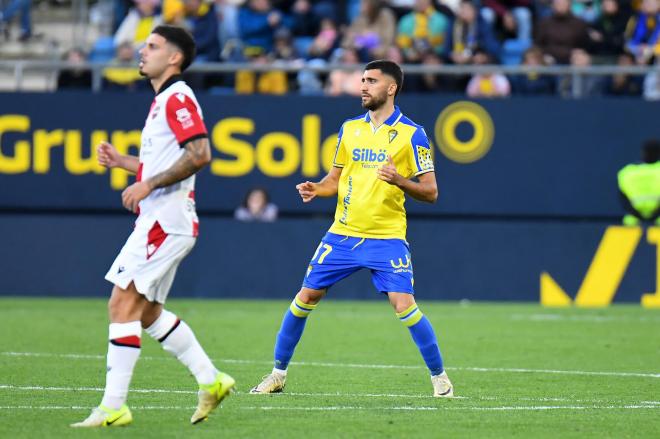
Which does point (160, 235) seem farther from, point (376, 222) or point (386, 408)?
point (376, 222)

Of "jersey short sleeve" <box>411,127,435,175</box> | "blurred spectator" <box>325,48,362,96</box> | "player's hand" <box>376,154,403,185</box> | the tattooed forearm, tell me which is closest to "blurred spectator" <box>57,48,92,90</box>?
"blurred spectator" <box>325,48,362,96</box>

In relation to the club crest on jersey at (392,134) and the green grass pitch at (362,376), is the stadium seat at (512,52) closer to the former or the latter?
the green grass pitch at (362,376)

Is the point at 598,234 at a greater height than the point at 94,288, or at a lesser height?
greater

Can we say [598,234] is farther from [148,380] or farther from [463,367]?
[148,380]

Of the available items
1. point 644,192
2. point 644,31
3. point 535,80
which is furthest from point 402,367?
point 644,31

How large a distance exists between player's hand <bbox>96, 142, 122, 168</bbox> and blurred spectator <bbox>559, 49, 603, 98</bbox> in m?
12.9

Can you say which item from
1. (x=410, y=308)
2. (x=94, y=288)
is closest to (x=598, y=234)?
(x=94, y=288)

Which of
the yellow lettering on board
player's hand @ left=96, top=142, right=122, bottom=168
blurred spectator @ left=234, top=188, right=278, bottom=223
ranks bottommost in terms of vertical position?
blurred spectator @ left=234, top=188, right=278, bottom=223

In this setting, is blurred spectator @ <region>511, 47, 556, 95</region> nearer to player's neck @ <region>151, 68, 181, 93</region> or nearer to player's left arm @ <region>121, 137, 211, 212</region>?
player's neck @ <region>151, 68, 181, 93</region>

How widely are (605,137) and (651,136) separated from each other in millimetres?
658

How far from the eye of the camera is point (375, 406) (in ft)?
28.5

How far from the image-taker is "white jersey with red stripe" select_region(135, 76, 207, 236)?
24.8ft

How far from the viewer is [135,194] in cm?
738

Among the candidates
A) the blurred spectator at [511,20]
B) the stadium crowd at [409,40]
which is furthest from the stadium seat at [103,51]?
the blurred spectator at [511,20]
